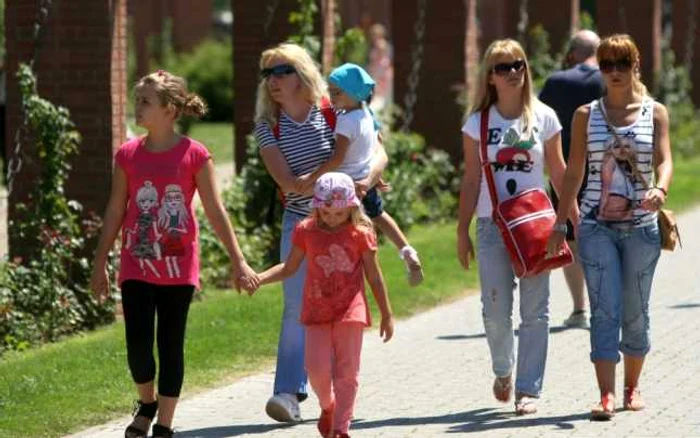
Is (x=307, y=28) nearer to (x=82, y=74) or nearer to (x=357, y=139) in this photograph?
(x=82, y=74)

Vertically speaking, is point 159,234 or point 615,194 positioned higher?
point 615,194

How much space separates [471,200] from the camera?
8.77 m

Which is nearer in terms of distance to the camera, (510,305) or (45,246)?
(510,305)

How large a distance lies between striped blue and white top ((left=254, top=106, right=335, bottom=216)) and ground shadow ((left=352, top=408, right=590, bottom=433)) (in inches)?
42.0

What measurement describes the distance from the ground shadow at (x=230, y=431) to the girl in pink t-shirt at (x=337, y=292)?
567mm

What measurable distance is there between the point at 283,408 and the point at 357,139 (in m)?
1.31

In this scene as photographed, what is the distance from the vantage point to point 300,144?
28.5 feet

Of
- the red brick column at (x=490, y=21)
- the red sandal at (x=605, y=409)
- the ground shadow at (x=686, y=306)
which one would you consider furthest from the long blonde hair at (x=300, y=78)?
the red brick column at (x=490, y=21)

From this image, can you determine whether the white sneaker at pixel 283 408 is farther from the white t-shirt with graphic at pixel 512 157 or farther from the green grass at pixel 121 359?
the white t-shirt with graphic at pixel 512 157

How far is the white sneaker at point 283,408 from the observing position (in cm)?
861

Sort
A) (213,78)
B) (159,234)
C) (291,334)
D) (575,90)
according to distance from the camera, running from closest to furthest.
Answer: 1. (159,234)
2. (291,334)
3. (575,90)
4. (213,78)

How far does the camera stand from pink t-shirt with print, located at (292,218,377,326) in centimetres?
798

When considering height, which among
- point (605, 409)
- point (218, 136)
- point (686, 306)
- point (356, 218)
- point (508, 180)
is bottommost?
point (218, 136)

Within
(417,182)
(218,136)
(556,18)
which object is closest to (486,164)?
(417,182)
